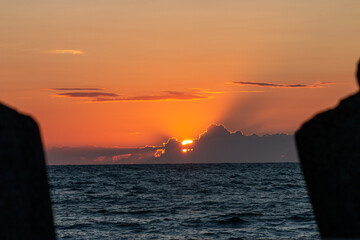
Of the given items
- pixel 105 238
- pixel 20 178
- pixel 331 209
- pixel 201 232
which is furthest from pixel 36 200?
pixel 201 232

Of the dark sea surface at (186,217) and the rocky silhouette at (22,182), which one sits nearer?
the rocky silhouette at (22,182)

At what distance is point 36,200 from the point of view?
169 inches

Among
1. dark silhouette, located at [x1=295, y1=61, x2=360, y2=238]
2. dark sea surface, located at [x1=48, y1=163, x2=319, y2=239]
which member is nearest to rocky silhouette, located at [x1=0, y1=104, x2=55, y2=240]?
dark silhouette, located at [x1=295, y1=61, x2=360, y2=238]

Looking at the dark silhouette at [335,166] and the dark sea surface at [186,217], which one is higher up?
the dark sea surface at [186,217]

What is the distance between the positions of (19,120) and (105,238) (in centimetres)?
2185

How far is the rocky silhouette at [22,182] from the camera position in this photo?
3.98m

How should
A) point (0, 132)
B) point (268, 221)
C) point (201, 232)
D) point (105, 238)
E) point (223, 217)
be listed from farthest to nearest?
point (223, 217), point (268, 221), point (201, 232), point (105, 238), point (0, 132)

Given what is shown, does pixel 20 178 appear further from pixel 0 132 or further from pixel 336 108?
pixel 336 108

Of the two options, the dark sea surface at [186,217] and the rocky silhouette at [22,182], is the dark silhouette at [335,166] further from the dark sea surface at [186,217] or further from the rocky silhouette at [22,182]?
the dark sea surface at [186,217]

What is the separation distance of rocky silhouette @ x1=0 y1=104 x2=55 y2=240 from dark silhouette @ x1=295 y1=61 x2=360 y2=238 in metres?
2.34

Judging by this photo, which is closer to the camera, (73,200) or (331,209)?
(331,209)

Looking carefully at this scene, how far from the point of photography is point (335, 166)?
4109 mm

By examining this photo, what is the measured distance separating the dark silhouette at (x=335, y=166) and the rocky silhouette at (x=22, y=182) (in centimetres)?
234

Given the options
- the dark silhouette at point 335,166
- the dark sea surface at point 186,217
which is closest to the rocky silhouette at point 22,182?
the dark silhouette at point 335,166
